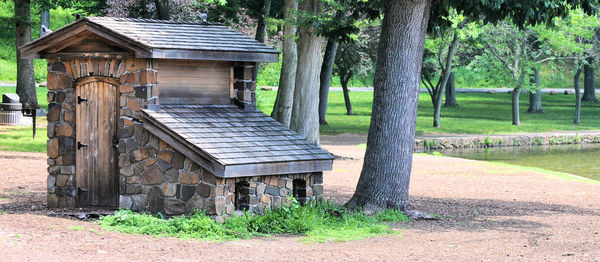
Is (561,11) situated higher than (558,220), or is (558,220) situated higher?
(561,11)

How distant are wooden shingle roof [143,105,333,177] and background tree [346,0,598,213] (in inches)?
41.0

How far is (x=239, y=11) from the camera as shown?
3466cm

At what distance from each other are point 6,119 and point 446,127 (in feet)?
63.2

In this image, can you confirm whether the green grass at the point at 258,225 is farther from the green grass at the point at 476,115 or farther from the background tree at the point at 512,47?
the background tree at the point at 512,47

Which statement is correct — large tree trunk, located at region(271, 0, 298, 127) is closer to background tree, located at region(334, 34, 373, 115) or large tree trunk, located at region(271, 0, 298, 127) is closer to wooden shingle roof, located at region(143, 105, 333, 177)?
wooden shingle roof, located at region(143, 105, 333, 177)

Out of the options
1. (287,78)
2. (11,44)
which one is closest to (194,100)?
(287,78)

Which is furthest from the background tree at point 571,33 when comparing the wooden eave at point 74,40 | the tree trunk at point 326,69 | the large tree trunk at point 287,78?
the wooden eave at point 74,40

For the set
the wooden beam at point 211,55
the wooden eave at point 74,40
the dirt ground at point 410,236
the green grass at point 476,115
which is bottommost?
the dirt ground at point 410,236

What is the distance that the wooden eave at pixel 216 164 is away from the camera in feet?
36.2

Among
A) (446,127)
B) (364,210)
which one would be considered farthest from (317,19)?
(446,127)

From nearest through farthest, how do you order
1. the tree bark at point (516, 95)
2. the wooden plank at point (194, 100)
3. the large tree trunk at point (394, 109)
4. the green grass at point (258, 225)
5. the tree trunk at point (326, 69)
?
the green grass at point (258, 225), the wooden plank at point (194, 100), the large tree trunk at point (394, 109), the tree trunk at point (326, 69), the tree bark at point (516, 95)

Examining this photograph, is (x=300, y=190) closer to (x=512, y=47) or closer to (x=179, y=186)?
(x=179, y=186)

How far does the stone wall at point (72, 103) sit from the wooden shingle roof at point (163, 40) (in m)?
0.33

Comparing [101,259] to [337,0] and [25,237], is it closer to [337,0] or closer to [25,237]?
[25,237]
